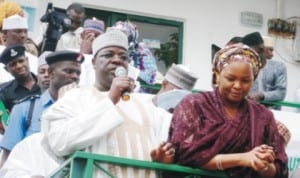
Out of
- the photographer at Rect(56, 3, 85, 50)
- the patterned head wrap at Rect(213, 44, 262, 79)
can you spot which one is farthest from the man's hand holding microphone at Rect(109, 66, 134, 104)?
the photographer at Rect(56, 3, 85, 50)

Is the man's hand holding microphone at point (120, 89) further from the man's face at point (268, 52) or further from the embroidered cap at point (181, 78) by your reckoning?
the man's face at point (268, 52)

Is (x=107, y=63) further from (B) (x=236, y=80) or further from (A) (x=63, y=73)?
(A) (x=63, y=73)

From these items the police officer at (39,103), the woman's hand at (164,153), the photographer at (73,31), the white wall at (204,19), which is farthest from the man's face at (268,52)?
the woman's hand at (164,153)

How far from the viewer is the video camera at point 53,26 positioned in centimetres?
956

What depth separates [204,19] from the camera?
12.9m

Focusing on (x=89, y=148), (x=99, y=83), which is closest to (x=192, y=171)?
(x=89, y=148)

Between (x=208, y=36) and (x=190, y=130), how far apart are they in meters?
7.69

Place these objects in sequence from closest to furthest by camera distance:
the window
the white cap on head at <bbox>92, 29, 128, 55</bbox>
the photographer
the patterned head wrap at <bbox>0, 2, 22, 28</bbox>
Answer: the white cap on head at <bbox>92, 29, 128, 55</bbox> → the photographer → the patterned head wrap at <bbox>0, 2, 22, 28</bbox> → the window

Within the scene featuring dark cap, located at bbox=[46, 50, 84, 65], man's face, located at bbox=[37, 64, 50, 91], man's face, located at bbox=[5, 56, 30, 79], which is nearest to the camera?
dark cap, located at bbox=[46, 50, 84, 65]

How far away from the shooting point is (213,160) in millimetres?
5148

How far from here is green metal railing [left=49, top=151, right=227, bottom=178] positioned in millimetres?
5031

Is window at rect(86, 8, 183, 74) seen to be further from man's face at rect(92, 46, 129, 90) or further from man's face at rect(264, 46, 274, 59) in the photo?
man's face at rect(92, 46, 129, 90)

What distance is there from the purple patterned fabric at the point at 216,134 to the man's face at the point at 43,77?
8.71ft

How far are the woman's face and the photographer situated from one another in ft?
14.8
